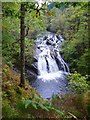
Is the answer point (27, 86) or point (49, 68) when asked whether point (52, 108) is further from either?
point (49, 68)

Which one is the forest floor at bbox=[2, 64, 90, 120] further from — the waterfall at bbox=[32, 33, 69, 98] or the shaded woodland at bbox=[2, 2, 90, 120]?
the waterfall at bbox=[32, 33, 69, 98]

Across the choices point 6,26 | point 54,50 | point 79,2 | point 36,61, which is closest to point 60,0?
point 79,2

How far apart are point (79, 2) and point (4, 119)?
86.7 inches

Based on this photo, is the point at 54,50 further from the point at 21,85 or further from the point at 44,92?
the point at 21,85

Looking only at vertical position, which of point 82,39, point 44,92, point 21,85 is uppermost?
point 82,39

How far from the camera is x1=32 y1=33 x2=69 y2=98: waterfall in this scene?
44.8 ft

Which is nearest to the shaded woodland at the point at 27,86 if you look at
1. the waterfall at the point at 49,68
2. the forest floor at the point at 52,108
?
the forest floor at the point at 52,108

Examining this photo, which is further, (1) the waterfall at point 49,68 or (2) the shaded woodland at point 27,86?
(1) the waterfall at point 49,68

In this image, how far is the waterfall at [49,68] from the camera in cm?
1367

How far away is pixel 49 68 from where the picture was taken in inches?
706

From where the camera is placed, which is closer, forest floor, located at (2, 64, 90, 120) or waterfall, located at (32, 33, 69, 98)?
forest floor, located at (2, 64, 90, 120)

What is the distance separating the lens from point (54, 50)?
20.2m

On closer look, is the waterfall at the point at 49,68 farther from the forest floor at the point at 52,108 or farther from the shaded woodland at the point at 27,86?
the forest floor at the point at 52,108

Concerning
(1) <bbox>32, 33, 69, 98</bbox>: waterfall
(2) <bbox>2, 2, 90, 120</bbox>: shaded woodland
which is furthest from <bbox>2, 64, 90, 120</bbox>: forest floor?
(1) <bbox>32, 33, 69, 98</bbox>: waterfall
